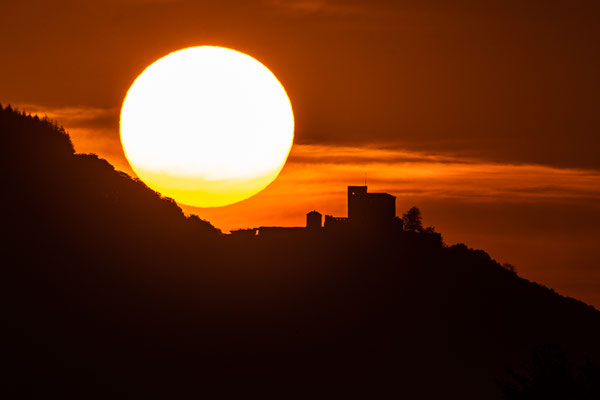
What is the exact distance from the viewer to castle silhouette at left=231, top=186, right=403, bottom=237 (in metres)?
121

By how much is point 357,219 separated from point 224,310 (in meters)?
36.9

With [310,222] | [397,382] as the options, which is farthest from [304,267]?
[397,382]

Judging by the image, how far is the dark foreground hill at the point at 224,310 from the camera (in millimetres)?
65312

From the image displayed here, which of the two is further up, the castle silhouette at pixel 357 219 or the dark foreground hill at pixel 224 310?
the castle silhouette at pixel 357 219

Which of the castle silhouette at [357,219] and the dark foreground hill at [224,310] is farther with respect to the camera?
the castle silhouette at [357,219]

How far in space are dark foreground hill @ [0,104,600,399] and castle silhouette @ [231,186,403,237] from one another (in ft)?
6.11

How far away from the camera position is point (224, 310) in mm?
92062

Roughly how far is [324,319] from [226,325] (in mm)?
31315

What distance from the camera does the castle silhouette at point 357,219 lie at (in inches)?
4776

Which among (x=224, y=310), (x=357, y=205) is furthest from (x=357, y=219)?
(x=224, y=310)

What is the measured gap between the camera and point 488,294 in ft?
493

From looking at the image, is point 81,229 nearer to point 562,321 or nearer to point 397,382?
point 397,382

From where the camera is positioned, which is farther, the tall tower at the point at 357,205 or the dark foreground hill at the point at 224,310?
the tall tower at the point at 357,205

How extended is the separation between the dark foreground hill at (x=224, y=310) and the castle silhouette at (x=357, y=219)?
1.86 meters
